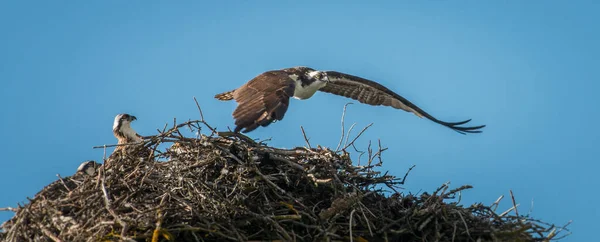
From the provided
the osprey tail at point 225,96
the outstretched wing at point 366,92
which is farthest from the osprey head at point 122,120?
the outstretched wing at point 366,92

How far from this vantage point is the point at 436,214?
7250 mm

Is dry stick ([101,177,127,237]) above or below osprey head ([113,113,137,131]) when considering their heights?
below

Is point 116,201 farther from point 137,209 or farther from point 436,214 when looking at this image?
point 436,214

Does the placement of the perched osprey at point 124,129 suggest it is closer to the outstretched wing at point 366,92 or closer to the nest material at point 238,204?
the nest material at point 238,204

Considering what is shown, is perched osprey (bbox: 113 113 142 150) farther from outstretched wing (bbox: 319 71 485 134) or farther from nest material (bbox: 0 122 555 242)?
outstretched wing (bbox: 319 71 485 134)

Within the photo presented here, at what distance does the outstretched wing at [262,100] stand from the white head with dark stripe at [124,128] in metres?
1.34

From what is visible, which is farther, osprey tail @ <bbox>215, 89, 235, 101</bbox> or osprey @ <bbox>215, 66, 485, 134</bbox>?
osprey tail @ <bbox>215, 89, 235, 101</bbox>

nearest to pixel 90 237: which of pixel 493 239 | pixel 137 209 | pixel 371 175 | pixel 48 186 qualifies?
pixel 137 209

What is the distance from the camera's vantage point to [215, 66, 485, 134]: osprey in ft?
26.3

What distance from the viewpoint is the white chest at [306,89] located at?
9992 mm

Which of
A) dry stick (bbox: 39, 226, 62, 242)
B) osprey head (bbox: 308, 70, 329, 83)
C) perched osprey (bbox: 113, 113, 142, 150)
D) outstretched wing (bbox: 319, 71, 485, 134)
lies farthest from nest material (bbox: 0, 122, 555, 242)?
outstretched wing (bbox: 319, 71, 485, 134)

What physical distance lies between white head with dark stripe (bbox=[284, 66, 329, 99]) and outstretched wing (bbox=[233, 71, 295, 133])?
0.61m

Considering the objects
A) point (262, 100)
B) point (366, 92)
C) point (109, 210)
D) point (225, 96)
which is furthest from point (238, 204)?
point (366, 92)

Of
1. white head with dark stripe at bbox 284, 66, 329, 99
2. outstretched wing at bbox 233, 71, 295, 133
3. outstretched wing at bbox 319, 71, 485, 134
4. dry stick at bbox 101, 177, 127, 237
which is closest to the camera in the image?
dry stick at bbox 101, 177, 127, 237
